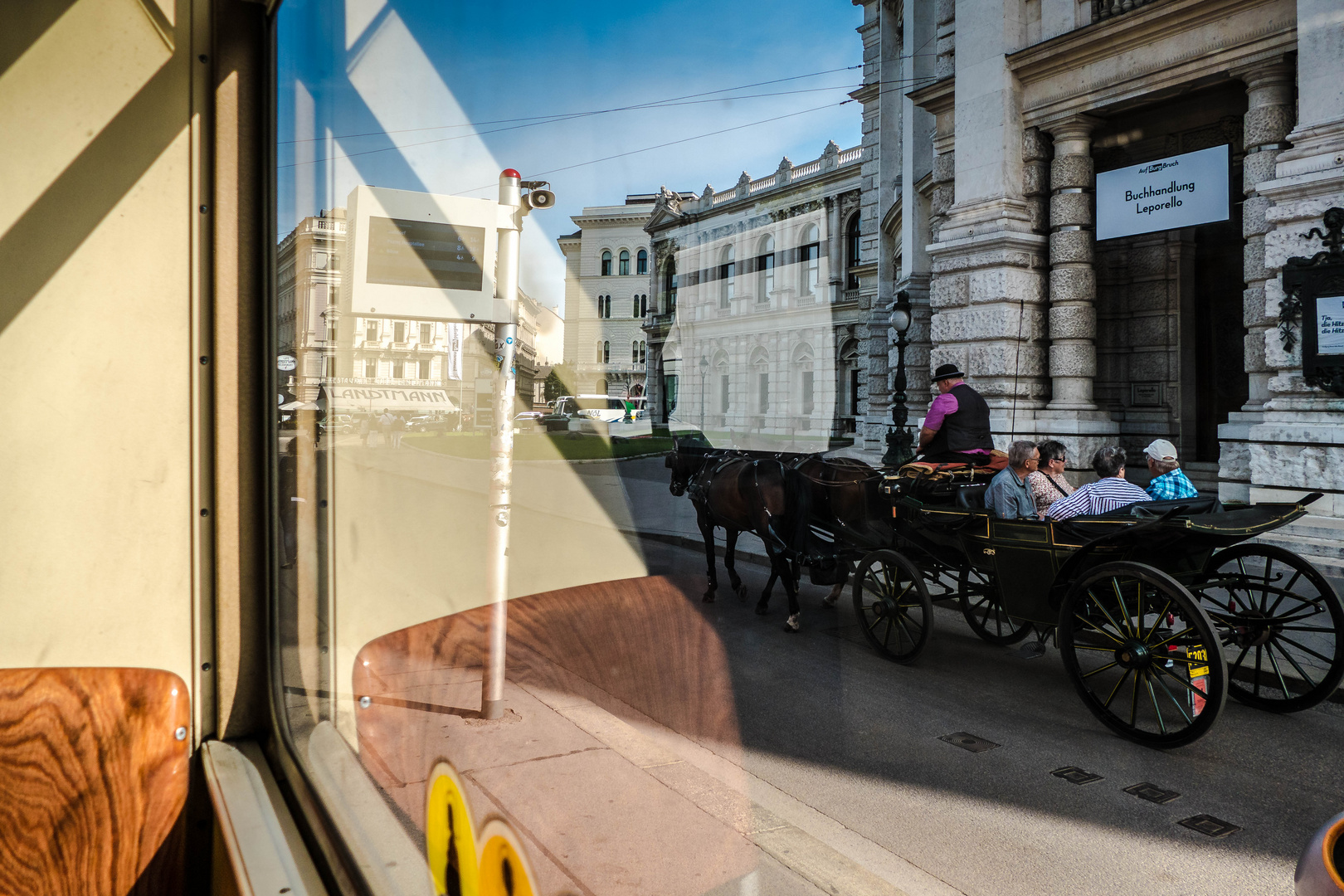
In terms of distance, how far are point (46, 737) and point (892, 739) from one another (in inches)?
85.1

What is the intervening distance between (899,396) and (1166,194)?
4400 millimetres

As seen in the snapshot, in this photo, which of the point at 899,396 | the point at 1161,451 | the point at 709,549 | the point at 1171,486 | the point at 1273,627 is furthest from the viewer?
the point at 1161,451

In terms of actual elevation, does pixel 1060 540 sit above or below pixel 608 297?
below

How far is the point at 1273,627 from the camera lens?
311 centimetres

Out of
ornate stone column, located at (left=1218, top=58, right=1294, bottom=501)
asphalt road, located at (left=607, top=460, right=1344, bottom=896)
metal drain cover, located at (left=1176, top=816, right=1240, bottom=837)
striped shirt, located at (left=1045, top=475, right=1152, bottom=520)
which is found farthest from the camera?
ornate stone column, located at (left=1218, top=58, right=1294, bottom=501)

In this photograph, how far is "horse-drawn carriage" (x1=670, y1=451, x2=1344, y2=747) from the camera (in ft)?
9.79

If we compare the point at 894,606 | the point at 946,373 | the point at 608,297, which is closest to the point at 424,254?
the point at 608,297

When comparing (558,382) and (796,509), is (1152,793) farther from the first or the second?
(558,382)

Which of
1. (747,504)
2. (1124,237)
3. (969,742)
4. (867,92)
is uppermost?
(1124,237)

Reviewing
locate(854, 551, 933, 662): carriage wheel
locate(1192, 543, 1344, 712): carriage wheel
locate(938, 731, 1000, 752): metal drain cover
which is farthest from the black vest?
locate(938, 731, 1000, 752): metal drain cover

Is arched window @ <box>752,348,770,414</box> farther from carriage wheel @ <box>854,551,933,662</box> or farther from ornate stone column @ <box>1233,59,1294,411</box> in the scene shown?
ornate stone column @ <box>1233,59,1294,411</box>

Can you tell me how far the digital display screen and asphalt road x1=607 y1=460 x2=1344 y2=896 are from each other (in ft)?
0.90

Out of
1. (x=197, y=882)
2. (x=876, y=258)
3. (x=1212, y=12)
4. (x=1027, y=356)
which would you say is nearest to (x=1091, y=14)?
(x=1212, y=12)

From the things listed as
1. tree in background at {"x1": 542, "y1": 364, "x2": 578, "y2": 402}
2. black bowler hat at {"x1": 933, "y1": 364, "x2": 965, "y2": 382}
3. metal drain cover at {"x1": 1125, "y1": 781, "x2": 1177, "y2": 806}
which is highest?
black bowler hat at {"x1": 933, "y1": 364, "x2": 965, "y2": 382}
